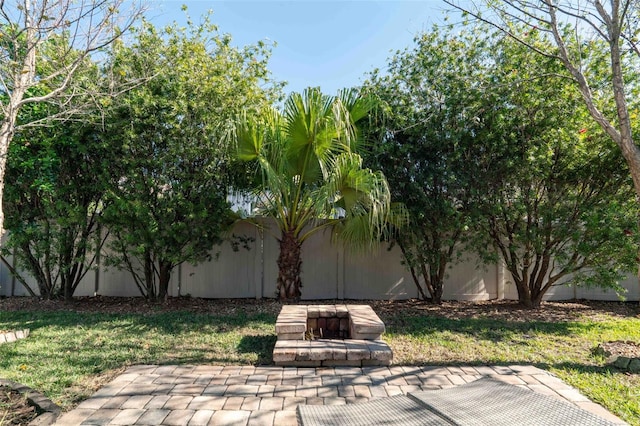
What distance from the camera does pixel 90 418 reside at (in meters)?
2.80

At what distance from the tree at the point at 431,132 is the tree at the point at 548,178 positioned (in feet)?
1.00

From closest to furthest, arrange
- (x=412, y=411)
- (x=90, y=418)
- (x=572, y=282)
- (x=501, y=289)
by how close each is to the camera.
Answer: (x=412, y=411) < (x=90, y=418) < (x=572, y=282) < (x=501, y=289)

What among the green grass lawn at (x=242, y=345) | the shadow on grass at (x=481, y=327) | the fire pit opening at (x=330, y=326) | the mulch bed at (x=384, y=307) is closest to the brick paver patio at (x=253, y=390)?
the green grass lawn at (x=242, y=345)

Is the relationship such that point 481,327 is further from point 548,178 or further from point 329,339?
point 548,178

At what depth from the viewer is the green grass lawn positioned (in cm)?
363

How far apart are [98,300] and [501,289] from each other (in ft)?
25.6

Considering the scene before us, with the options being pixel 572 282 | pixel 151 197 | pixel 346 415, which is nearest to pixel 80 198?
pixel 151 197

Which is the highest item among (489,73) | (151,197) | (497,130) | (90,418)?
(489,73)

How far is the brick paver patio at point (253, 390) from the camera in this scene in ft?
9.26

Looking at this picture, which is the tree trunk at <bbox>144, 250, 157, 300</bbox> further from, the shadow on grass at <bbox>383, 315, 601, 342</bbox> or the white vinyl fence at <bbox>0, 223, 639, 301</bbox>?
the shadow on grass at <bbox>383, 315, 601, 342</bbox>

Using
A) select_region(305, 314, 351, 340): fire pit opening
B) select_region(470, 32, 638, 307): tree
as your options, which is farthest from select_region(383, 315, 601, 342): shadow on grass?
select_region(470, 32, 638, 307): tree

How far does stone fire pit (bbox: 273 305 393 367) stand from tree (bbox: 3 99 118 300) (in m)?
3.93

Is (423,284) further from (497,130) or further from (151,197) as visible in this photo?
(151,197)

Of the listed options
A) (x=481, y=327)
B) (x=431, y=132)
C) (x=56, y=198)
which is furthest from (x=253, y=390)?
(x=56, y=198)
